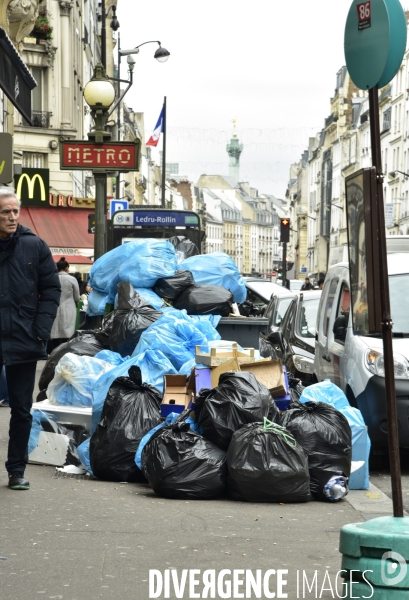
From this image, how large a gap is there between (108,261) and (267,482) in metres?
6.97

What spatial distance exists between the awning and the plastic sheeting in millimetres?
19870

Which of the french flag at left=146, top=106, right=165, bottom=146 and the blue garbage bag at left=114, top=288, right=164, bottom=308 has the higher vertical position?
the french flag at left=146, top=106, right=165, bottom=146

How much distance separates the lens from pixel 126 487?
7574mm

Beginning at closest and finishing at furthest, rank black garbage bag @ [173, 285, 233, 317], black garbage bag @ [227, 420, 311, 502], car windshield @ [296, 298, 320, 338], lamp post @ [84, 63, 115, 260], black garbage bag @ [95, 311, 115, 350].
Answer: black garbage bag @ [227, 420, 311, 502] → black garbage bag @ [95, 311, 115, 350] → black garbage bag @ [173, 285, 233, 317] → car windshield @ [296, 298, 320, 338] → lamp post @ [84, 63, 115, 260]

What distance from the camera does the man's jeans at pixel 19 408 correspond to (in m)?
7.12

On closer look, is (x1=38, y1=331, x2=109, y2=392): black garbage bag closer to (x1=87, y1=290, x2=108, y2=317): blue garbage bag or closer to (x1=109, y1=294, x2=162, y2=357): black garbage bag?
(x1=109, y1=294, x2=162, y2=357): black garbage bag

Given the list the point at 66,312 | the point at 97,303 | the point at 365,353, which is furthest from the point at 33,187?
the point at 365,353

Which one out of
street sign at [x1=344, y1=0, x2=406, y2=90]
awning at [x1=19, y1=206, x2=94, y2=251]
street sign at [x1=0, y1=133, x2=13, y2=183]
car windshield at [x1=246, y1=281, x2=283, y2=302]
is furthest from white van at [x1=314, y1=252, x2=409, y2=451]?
awning at [x1=19, y1=206, x2=94, y2=251]

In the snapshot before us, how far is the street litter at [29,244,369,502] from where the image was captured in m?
7.16

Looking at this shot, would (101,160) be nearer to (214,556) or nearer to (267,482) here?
(267,482)

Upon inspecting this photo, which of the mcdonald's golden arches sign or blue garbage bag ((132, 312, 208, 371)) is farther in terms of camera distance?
the mcdonald's golden arches sign

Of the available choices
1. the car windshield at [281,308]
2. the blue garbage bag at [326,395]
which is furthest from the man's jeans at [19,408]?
the car windshield at [281,308]

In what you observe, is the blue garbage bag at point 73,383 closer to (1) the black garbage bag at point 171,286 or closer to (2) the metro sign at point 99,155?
(1) the black garbage bag at point 171,286

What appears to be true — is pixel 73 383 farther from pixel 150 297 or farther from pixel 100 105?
pixel 100 105
